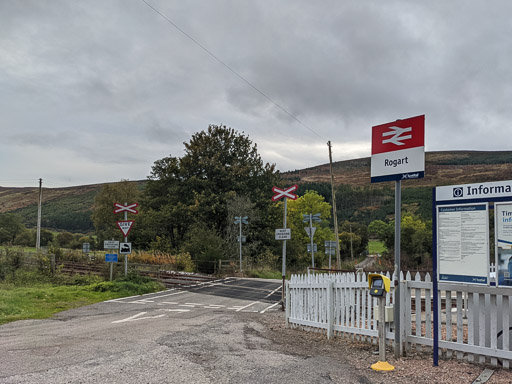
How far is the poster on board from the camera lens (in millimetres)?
5680

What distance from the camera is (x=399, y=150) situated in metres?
7.30

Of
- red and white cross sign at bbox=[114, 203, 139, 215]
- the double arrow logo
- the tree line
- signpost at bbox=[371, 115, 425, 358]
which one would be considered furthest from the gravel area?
the tree line

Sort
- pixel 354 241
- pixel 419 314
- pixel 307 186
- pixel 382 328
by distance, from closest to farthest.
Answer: pixel 382 328, pixel 419 314, pixel 354 241, pixel 307 186

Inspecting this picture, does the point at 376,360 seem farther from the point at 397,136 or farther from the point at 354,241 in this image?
the point at 354,241

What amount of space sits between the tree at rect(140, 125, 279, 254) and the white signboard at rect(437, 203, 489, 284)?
36435mm

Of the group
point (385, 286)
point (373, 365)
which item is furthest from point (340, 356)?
point (385, 286)

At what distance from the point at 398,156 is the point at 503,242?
2.22 m

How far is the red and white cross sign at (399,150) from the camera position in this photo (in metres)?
7.01

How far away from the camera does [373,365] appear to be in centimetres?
633

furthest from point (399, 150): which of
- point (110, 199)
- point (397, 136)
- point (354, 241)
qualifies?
point (354, 241)

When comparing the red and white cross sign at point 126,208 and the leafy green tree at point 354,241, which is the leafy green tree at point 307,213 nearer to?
the leafy green tree at point 354,241

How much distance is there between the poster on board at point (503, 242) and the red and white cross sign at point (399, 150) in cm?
139

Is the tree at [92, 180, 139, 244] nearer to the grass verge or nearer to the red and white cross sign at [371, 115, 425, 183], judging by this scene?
the grass verge

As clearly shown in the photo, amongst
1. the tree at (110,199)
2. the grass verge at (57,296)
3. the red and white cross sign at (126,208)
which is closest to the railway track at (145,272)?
the grass verge at (57,296)
